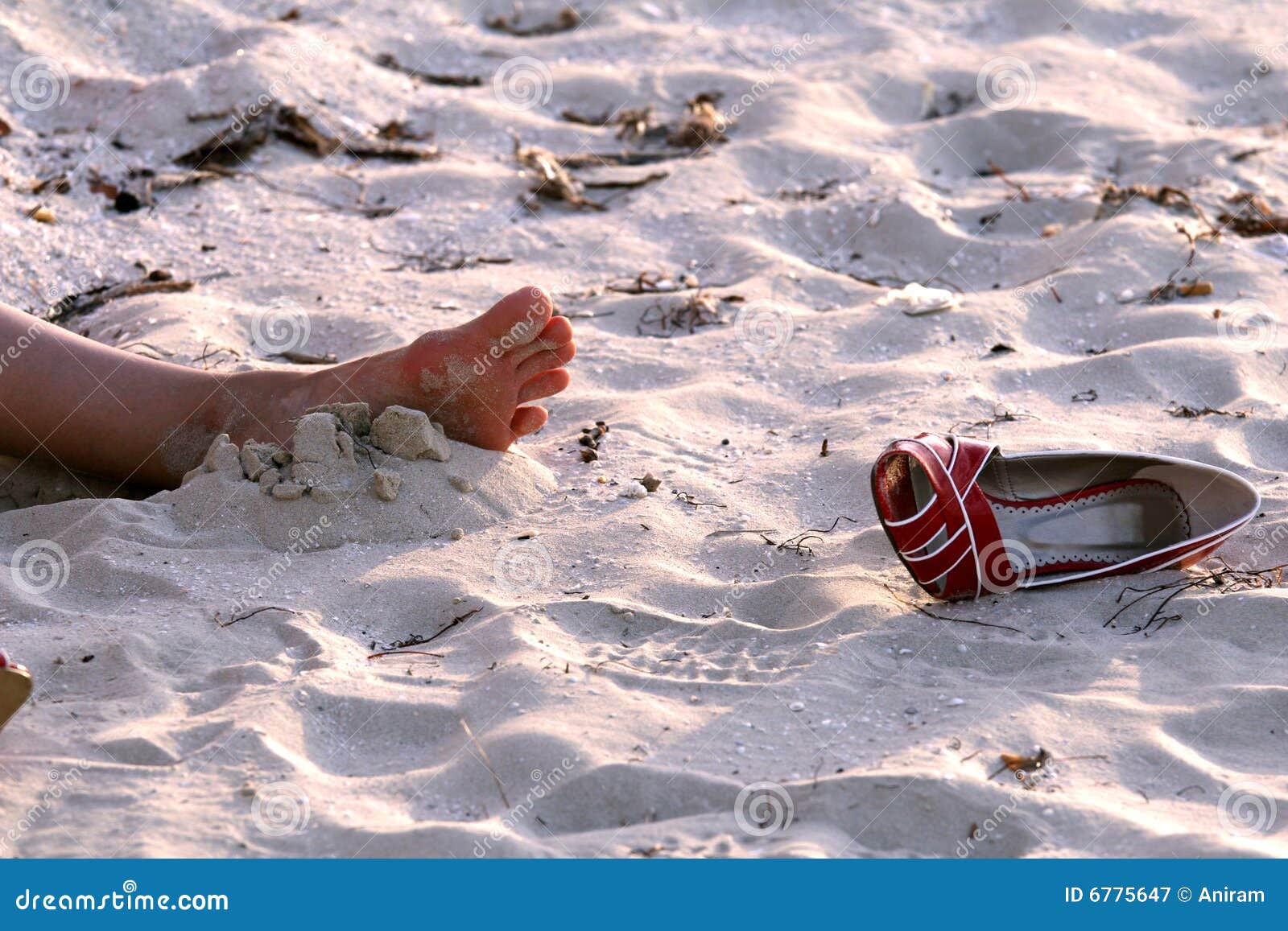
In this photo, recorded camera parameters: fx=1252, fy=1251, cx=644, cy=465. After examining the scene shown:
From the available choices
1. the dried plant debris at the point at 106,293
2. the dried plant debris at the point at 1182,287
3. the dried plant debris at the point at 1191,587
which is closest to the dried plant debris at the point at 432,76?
the dried plant debris at the point at 106,293

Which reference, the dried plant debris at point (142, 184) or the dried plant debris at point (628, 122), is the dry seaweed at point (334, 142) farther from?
the dried plant debris at point (628, 122)

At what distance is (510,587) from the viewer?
2361mm

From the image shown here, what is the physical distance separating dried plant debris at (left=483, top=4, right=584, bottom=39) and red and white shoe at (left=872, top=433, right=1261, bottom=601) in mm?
3624

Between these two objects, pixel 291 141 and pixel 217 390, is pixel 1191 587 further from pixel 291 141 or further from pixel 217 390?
pixel 291 141

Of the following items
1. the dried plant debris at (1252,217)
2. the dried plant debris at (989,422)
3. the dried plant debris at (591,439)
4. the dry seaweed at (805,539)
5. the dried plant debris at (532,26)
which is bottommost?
the dried plant debris at (591,439)

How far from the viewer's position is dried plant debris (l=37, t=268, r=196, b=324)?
350 centimetres

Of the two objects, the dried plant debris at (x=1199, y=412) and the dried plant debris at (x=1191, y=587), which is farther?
the dried plant debris at (x=1199, y=412)

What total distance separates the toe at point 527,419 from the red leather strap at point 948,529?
2.70 feet

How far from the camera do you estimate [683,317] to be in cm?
355

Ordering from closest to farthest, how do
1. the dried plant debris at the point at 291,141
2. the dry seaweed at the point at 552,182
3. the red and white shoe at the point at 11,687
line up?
1. the red and white shoe at the point at 11,687
2. the dry seaweed at the point at 552,182
3. the dried plant debris at the point at 291,141

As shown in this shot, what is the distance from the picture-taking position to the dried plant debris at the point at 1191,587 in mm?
2229

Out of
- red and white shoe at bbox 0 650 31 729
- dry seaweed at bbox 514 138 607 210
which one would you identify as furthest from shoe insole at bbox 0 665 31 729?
dry seaweed at bbox 514 138 607 210

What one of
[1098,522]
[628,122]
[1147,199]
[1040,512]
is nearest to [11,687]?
[1040,512]
